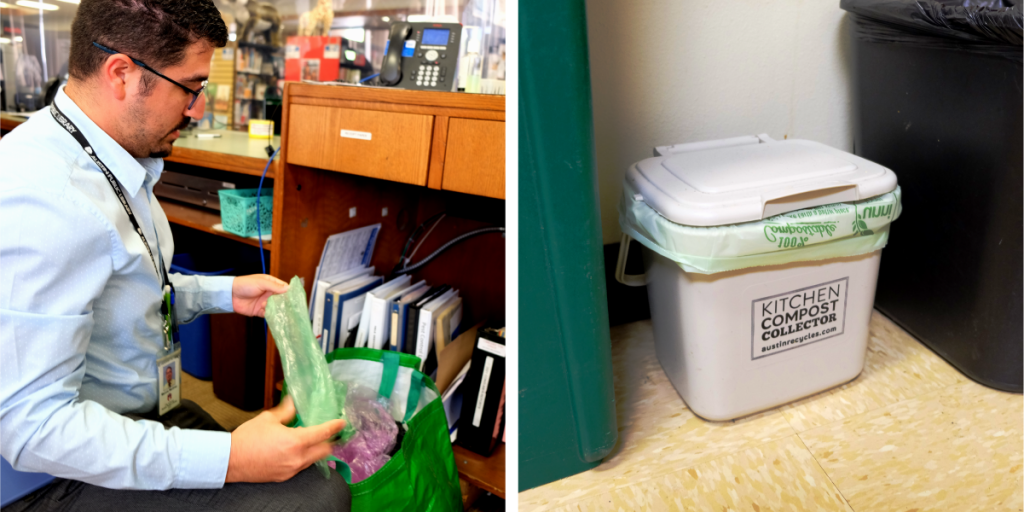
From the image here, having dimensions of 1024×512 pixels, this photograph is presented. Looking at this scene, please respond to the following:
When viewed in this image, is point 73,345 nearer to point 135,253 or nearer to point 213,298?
point 135,253

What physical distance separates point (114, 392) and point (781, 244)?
106 cm

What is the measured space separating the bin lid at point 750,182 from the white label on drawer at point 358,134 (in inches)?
20.5

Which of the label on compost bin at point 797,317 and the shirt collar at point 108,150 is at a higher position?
the shirt collar at point 108,150

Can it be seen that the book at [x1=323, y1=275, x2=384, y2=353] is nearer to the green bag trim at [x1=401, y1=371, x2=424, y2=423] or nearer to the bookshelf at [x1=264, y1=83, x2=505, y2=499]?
the bookshelf at [x1=264, y1=83, x2=505, y2=499]

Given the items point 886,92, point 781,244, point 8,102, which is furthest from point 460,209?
point 8,102

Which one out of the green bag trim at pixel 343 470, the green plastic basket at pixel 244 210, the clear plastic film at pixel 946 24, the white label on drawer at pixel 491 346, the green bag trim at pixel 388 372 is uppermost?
the clear plastic film at pixel 946 24

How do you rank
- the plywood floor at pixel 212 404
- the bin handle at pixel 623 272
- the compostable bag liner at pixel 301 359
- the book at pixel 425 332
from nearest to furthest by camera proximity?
the compostable bag liner at pixel 301 359 < the book at pixel 425 332 < the bin handle at pixel 623 272 < the plywood floor at pixel 212 404

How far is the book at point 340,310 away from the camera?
1.35 meters

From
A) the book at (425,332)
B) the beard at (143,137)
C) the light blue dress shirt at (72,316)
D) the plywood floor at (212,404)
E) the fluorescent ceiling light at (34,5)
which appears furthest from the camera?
the fluorescent ceiling light at (34,5)

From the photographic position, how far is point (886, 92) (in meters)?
1.53

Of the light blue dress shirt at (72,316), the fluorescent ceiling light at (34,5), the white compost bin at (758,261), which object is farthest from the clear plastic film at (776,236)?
the fluorescent ceiling light at (34,5)

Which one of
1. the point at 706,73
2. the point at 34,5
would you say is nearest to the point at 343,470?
the point at 706,73

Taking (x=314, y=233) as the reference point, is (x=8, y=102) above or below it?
above

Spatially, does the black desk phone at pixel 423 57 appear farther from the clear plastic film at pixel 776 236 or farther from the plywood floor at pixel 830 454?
the plywood floor at pixel 830 454
